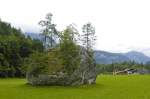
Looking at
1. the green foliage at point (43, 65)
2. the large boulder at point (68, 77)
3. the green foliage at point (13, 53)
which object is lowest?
the large boulder at point (68, 77)

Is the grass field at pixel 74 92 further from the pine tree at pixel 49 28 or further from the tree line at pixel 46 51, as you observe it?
the pine tree at pixel 49 28

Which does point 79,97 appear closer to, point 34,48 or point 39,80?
point 39,80

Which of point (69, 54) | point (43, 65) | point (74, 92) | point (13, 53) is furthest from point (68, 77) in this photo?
point (13, 53)

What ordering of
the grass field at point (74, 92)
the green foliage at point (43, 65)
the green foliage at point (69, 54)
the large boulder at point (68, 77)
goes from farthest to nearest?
the green foliage at point (69, 54)
the green foliage at point (43, 65)
the large boulder at point (68, 77)
the grass field at point (74, 92)

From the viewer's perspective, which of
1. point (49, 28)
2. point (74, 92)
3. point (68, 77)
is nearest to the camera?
point (74, 92)

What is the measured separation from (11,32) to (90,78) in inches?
2258

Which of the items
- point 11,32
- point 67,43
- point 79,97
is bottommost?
point 79,97

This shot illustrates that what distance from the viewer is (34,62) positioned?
40.2 metres

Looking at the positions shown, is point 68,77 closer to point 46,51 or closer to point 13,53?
point 46,51

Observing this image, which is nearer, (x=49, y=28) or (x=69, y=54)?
(x=69, y=54)

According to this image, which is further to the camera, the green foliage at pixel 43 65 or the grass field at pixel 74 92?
the green foliage at pixel 43 65

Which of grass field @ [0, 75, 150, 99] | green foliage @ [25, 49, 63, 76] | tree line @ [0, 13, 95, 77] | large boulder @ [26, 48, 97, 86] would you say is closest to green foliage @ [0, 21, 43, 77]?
tree line @ [0, 13, 95, 77]

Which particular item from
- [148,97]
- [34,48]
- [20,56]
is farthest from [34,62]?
[34,48]

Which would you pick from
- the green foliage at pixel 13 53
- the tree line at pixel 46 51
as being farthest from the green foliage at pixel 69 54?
the green foliage at pixel 13 53
